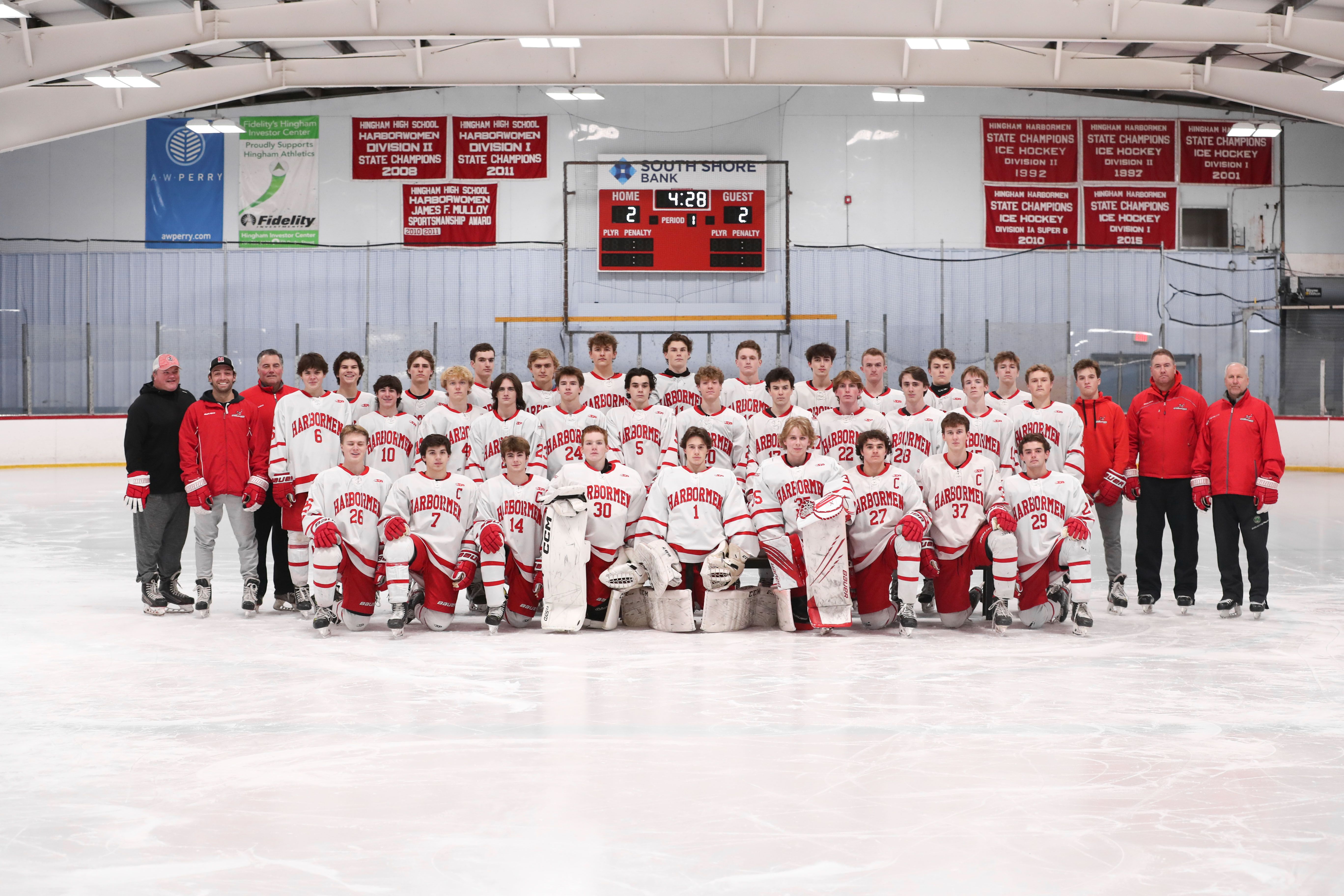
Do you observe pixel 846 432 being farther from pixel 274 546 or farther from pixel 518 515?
pixel 274 546

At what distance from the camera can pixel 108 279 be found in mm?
18344

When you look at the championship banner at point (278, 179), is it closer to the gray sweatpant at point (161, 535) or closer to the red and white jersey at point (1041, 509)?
the gray sweatpant at point (161, 535)

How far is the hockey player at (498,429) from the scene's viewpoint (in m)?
6.75

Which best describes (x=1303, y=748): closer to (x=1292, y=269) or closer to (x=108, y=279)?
(x=1292, y=269)

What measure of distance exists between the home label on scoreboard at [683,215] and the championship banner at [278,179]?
481cm

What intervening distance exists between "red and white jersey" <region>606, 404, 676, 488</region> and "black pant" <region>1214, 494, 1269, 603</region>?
314 cm

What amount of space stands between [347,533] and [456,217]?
1338 cm

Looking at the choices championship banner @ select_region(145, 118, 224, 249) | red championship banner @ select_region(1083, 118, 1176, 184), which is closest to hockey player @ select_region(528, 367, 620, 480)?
championship banner @ select_region(145, 118, 224, 249)

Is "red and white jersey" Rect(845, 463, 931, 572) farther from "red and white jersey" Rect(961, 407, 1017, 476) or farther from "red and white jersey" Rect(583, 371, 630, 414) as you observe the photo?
"red and white jersey" Rect(583, 371, 630, 414)

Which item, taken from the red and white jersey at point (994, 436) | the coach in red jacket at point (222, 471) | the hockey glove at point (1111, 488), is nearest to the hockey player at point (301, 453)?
the coach in red jacket at point (222, 471)

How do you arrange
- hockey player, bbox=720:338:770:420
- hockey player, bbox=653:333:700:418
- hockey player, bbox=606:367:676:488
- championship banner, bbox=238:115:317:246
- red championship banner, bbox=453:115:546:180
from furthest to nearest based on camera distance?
championship banner, bbox=238:115:317:246, red championship banner, bbox=453:115:546:180, hockey player, bbox=653:333:700:418, hockey player, bbox=720:338:770:420, hockey player, bbox=606:367:676:488

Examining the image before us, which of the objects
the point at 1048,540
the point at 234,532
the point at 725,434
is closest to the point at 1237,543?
the point at 1048,540

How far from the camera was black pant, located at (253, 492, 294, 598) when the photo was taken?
668 centimetres

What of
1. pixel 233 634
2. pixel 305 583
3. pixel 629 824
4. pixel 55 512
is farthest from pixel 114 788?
pixel 55 512
